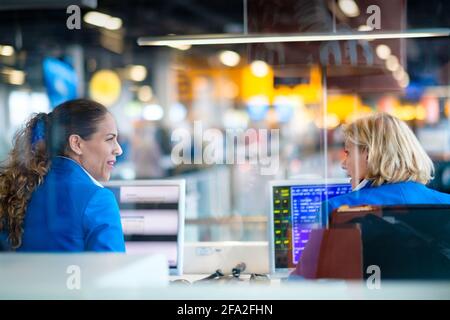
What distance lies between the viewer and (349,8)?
303cm

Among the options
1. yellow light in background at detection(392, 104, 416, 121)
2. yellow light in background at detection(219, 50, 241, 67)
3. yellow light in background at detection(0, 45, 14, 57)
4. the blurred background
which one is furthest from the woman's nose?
yellow light in background at detection(219, 50, 241, 67)

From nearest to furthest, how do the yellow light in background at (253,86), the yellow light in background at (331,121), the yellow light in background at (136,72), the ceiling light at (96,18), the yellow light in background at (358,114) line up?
the ceiling light at (96,18) → the yellow light in background at (358,114) → the yellow light in background at (331,121) → the yellow light in background at (253,86) → the yellow light in background at (136,72)

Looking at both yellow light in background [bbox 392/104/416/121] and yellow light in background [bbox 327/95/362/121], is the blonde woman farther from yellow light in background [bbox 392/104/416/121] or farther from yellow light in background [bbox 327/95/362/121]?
yellow light in background [bbox 327/95/362/121]

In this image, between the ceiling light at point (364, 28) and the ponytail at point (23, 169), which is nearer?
the ponytail at point (23, 169)

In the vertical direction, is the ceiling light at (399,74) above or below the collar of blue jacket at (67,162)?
above

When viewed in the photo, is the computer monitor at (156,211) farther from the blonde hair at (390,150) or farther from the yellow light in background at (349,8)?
the yellow light in background at (349,8)

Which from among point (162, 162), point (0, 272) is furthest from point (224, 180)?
point (0, 272)

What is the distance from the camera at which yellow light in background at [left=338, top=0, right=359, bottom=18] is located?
2996 mm

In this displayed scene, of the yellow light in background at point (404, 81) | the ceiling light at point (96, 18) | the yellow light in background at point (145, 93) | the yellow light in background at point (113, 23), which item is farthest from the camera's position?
the yellow light in background at point (145, 93)

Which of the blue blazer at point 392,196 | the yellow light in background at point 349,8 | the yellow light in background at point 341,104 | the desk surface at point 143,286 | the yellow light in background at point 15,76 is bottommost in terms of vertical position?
the desk surface at point 143,286

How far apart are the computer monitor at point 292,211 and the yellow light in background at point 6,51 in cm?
118

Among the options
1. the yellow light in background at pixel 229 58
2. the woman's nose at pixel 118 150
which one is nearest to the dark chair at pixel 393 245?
the woman's nose at pixel 118 150

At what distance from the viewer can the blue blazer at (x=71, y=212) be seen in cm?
287

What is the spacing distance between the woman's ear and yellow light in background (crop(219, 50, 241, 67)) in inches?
103
